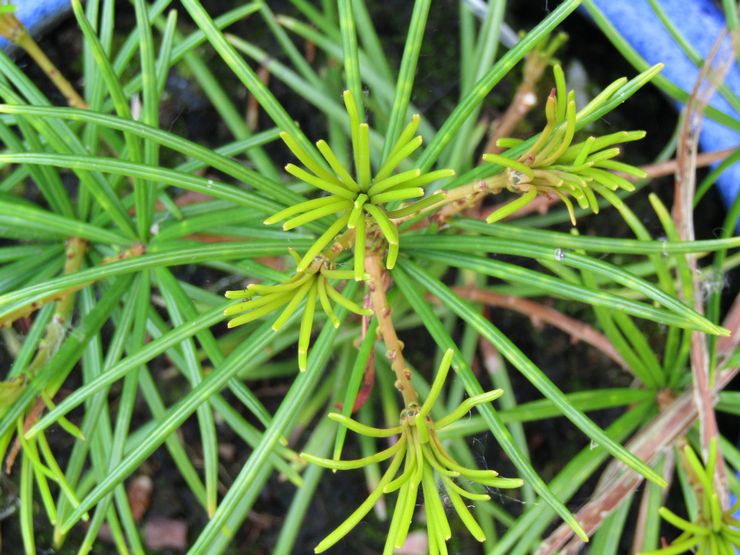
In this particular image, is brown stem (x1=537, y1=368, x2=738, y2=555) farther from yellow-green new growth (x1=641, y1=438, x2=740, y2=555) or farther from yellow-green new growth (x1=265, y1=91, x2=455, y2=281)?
yellow-green new growth (x1=265, y1=91, x2=455, y2=281)

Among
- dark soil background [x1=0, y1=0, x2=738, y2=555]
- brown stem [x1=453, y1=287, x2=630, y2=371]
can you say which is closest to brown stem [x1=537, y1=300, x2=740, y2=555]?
brown stem [x1=453, y1=287, x2=630, y2=371]

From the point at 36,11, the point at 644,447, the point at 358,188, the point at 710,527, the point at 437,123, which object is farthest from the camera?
the point at 437,123

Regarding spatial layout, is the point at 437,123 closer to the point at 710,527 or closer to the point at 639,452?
the point at 639,452

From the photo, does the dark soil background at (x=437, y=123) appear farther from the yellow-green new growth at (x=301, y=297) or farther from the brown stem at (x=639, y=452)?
the yellow-green new growth at (x=301, y=297)

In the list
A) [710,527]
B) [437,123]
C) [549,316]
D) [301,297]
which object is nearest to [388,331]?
[301,297]

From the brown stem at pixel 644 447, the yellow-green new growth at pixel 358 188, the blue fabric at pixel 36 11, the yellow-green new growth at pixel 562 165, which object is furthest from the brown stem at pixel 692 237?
the blue fabric at pixel 36 11

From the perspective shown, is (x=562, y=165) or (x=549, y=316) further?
(x=549, y=316)
